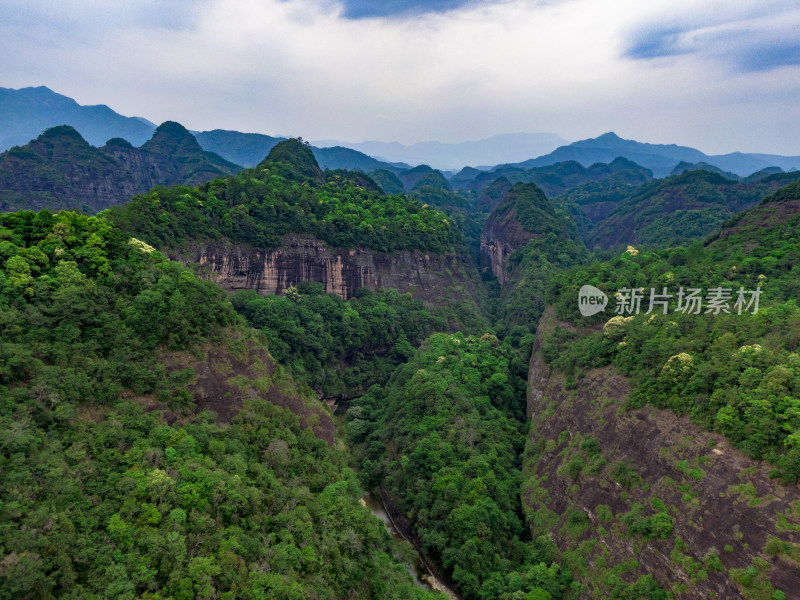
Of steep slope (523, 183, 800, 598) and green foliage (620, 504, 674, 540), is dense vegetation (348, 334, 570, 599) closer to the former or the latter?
steep slope (523, 183, 800, 598)

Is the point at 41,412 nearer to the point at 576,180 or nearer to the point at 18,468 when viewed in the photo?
the point at 18,468

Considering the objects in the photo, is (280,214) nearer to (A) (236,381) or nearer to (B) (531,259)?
(A) (236,381)

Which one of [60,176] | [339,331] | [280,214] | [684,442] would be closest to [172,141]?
[60,176]

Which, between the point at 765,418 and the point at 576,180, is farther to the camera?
the point at 576,180

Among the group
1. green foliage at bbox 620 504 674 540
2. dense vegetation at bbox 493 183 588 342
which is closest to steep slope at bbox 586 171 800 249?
dense vegetation at bbox 493 183 588 342

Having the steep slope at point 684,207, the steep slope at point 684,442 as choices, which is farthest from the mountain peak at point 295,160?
the steep slope at point 684,207

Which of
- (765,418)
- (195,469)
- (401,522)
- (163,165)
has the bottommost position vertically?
(401,522)

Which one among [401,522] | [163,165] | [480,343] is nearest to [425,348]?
[480,343]
